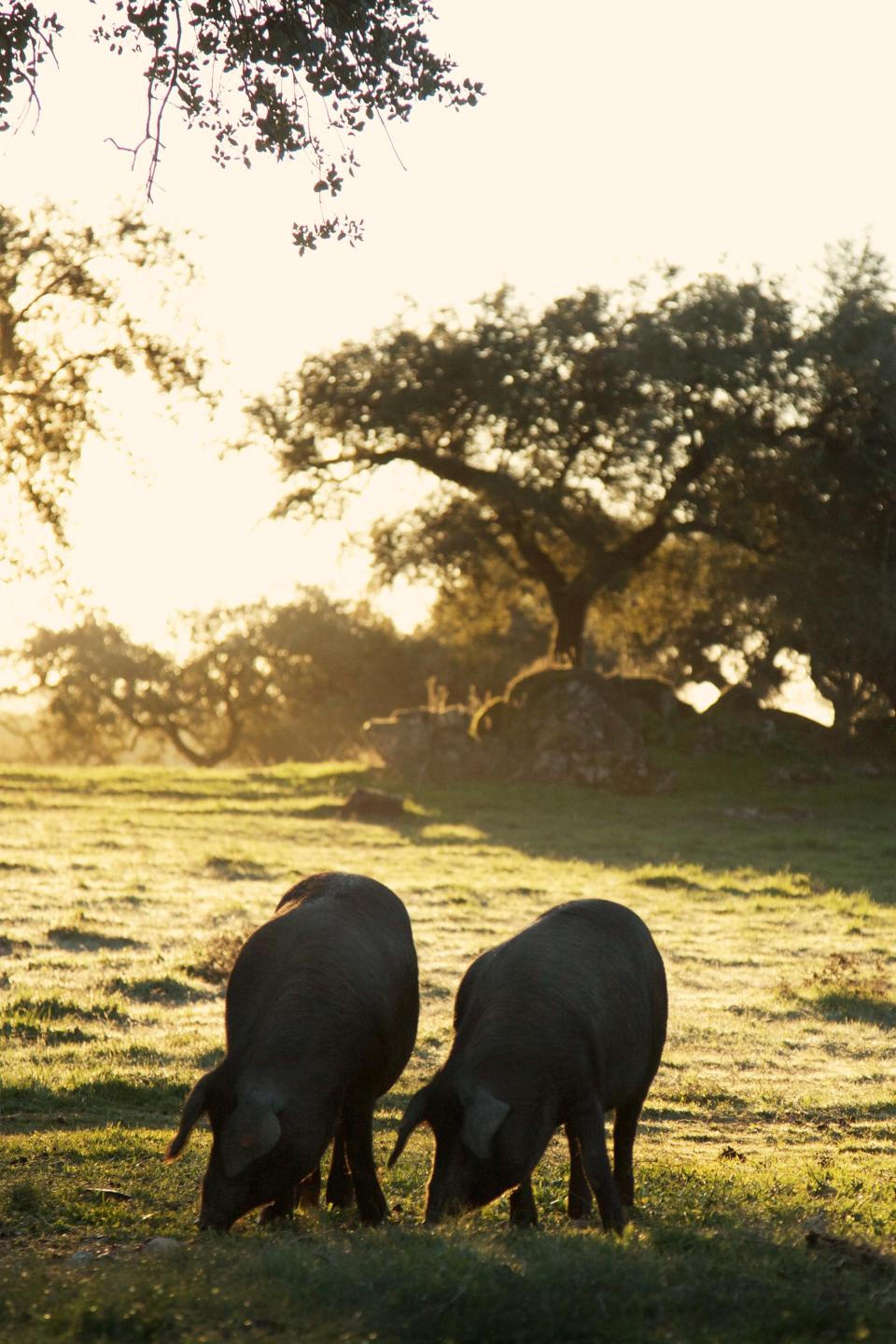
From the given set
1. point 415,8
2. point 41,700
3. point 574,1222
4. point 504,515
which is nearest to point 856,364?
point 504,515

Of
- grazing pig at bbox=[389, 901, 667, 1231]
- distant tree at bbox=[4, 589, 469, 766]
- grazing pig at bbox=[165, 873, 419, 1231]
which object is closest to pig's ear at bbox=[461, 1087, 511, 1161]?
grazing pig at bbox=[389, 901, 667, 1231]

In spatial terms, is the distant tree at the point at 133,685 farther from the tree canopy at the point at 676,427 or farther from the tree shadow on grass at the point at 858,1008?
the tree shadow on grass at the point at 858,1008

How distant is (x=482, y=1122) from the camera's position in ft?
23.0

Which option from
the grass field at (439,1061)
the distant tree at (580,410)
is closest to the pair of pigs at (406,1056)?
the grass field at (439,1061)

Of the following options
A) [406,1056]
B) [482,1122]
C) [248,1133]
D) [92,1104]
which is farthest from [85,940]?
[482,1122]

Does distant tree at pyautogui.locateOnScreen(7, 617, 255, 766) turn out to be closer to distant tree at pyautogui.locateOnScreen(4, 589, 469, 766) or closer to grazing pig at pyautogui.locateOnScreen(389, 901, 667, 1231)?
distant tree at pyautogui.locateOnScreen(4, 589, 469, 766)

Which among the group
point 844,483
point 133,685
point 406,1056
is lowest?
point 406,1056

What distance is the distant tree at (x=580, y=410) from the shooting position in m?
37.9

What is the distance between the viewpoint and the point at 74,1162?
899 cm

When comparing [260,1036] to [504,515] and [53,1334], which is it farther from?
[504,515]

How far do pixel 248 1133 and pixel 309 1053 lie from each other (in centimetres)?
64

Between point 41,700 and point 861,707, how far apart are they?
43072 millimetres

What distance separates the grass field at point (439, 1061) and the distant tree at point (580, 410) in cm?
993

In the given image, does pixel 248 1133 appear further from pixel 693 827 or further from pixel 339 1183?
pixel 693 827
